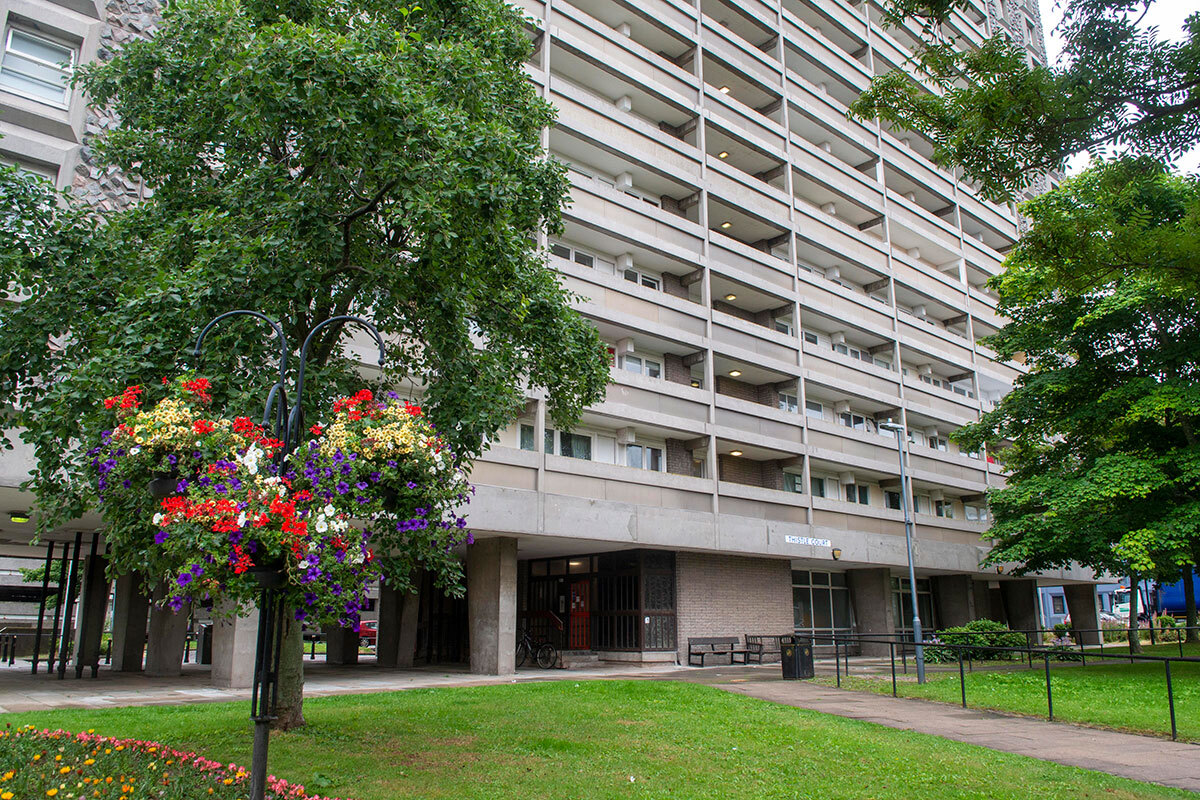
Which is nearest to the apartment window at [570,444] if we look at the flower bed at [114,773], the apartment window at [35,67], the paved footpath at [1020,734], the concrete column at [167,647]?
the paved footpath at [1020,734]

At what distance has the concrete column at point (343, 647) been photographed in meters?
26.9

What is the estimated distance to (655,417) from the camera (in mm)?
26188

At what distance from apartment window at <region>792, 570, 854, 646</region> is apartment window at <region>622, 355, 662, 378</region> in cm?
1041

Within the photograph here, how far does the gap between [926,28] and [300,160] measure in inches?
289

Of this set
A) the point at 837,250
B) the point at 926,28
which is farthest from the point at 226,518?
the point at 837,250

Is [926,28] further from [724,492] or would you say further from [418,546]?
[724,492]

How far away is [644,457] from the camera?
90.2ft

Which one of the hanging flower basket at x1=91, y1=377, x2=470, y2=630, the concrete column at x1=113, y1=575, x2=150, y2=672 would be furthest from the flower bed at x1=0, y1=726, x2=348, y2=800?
the concrete column at x1=113, y1=575, x2=150, y2=672

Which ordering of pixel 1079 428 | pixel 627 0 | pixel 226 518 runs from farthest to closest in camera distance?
1. pixel 627 0
2. pixel 1079 428
3. pixel 226 518

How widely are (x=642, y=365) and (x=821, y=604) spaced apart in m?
13.1

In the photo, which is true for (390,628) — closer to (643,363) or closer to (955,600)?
(643,363)

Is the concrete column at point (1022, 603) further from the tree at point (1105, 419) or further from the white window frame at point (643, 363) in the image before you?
the white window frame at point (643, 363)

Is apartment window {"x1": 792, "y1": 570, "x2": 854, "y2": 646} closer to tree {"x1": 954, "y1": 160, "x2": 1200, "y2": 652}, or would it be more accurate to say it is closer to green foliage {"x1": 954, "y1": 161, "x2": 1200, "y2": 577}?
tree {"x1": 954, "y1": 160, "x2": 1200, "y2": 652}

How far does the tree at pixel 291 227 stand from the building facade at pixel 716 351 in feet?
27.2
